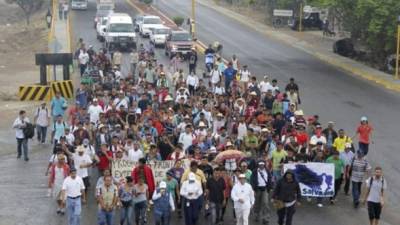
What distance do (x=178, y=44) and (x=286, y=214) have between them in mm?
29330

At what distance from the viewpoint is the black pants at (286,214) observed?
16.3 metres

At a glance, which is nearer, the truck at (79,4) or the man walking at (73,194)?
the man walking at (73,194)

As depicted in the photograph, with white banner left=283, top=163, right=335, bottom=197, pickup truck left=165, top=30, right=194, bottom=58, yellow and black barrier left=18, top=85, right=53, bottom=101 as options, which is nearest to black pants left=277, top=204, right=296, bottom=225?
white banner left=283, top=163, right=335, bottom=197

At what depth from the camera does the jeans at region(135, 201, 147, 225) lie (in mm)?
16328

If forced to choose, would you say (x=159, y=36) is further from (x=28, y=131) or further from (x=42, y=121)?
(x=28, y=131)

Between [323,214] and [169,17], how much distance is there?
51.7m

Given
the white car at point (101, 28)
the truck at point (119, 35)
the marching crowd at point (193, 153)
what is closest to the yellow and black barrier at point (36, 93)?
the marching crowd at point (193, 153)

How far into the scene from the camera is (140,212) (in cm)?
1648

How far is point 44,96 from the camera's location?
35.0 metres

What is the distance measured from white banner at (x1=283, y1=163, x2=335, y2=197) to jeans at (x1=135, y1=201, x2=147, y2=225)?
397 cm

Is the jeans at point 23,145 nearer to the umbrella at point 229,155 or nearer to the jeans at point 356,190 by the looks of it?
the umbrella at point 229,155

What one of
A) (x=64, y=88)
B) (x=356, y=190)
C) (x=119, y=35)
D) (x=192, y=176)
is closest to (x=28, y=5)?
(x=119, y=35)

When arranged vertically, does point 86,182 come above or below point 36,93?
above

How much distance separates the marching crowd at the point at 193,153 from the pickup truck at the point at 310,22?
119ft
